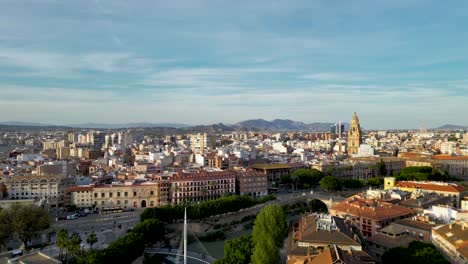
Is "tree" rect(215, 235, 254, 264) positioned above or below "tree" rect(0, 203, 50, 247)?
below

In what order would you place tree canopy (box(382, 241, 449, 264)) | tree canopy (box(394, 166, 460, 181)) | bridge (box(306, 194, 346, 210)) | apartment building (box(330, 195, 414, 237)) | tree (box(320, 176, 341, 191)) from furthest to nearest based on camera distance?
tree canopy (box(394, 166, 460, 181))
tree (box(320, 176, 341, 191))
bridge (box(306, 194, 346, 210))
apartment building (box(330, 195, 414, 237))
tree canopy (box(382, 241, 449, 264))

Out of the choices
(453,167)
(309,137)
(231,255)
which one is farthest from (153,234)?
(309,137)

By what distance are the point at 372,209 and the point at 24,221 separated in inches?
746

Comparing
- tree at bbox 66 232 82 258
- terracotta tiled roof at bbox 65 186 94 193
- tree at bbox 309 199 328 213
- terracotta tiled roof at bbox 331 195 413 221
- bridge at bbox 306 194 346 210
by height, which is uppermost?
terracotta tiled roof at bbox 331 195 413 221

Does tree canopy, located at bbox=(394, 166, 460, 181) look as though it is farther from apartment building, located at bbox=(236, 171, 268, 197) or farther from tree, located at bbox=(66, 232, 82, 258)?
tree, located at bbox=(66, 232, 82, 258)

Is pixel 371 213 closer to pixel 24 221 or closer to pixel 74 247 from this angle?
pixel 74 247

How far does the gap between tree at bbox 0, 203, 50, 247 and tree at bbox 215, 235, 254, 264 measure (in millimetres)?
10599

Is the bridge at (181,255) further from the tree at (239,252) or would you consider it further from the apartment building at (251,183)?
the apartment building at (251,183)

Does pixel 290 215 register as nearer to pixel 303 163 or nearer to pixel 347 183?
pixel 347 183

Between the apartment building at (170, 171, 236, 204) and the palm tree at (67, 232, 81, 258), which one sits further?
the apartment building at (170, 171, 236, 204)

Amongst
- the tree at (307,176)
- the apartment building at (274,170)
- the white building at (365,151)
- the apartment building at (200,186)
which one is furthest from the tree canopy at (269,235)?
the white building at (365,151)

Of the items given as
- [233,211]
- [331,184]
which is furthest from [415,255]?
[331,184]

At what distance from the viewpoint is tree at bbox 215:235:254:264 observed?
20.2m

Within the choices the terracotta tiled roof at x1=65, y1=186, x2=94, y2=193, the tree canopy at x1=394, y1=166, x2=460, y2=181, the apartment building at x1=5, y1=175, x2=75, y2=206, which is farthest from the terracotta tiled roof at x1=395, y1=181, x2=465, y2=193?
the apartment building at x1=5, y1=175, x2=75, y2=206
